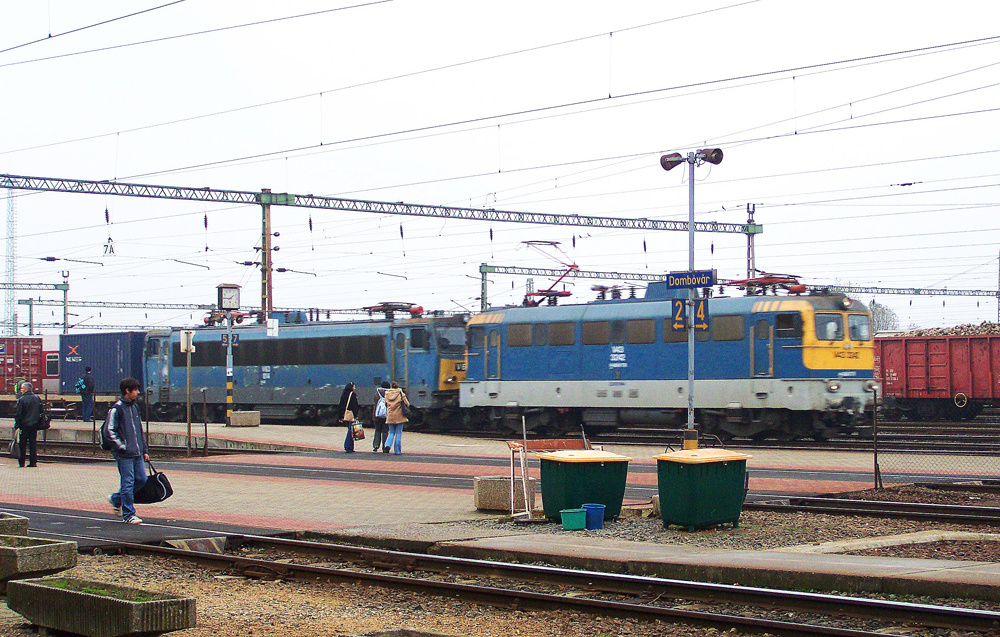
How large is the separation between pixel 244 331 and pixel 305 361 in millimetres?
3507

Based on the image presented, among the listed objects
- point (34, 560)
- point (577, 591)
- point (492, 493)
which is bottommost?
point (577, 591)

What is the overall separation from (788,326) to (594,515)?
48.3 ft

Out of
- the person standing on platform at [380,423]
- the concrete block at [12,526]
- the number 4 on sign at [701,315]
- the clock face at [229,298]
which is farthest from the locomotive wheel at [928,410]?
the concrete block at [12,526]

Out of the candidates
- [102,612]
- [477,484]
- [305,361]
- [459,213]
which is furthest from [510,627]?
[459,213]

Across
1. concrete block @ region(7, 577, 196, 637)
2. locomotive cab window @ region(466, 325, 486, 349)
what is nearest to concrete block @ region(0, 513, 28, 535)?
concrete block @ region(7, 577, 196, 637)

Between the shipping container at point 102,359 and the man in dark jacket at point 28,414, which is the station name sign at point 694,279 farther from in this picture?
the shipping container at point 102,359

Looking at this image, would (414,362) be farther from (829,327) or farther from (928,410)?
(928,410)

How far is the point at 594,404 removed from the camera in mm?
29031

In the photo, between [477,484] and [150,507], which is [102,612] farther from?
[150,507]

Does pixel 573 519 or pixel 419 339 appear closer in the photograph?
pixel 573 519

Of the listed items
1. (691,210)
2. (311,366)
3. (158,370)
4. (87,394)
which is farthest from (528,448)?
(158,370)

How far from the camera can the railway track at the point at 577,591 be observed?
24.6 ft

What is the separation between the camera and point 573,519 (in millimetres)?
12742

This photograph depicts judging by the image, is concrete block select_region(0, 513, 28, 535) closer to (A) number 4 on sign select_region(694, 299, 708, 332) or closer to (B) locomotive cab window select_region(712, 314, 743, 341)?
(A) number 4 on sign select_region(694, 299, 708, 332)
